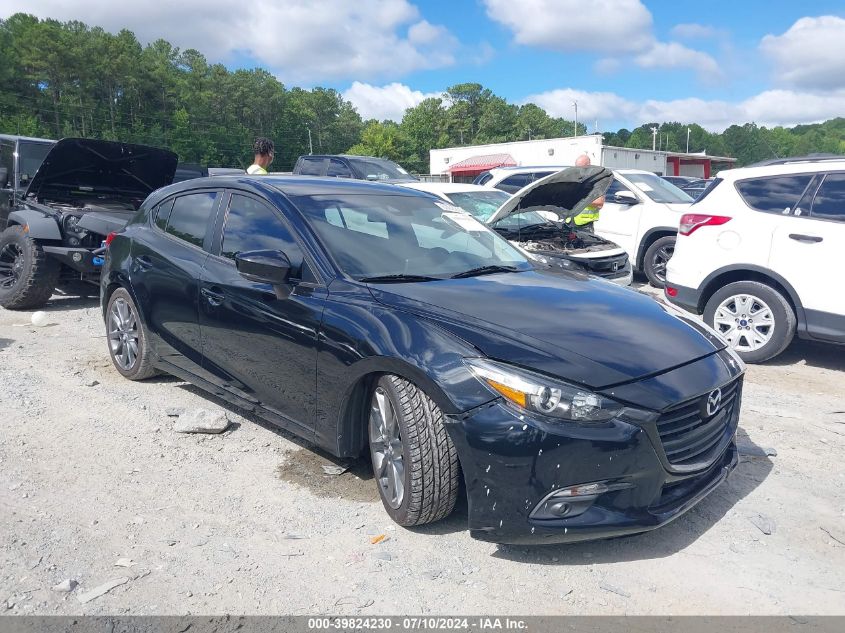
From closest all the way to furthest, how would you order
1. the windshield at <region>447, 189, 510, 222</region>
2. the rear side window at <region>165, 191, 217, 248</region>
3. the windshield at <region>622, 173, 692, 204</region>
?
1. the rear side window at <region>165, 191, 217, 248</region>
2. the windshield at <region>447, 189, 510, 222</region>
3. the windshield at <region>622, 173, 692, 204</region>

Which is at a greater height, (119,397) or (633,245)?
(633,245)

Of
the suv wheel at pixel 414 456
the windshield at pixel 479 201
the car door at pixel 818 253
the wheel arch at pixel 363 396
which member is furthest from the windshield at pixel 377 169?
the suv wheel at pixel 414 456

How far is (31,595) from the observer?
2.73m

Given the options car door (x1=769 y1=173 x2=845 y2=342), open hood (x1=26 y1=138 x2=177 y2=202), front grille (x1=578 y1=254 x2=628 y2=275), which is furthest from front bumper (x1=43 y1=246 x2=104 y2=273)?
car door (x1=769 y1=173 x2=845 y2=342)

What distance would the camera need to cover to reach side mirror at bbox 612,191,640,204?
10.4 m

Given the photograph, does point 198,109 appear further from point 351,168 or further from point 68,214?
point 68,214

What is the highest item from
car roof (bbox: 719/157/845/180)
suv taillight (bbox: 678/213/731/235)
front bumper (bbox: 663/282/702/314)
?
car roof (bbox: 719/157/845/180)

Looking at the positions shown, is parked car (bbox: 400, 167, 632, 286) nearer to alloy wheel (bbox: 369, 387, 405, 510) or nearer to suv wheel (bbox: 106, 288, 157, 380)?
suv wheel (bbox: 106, 288, 157, 380)

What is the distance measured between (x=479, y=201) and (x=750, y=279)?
153 inches

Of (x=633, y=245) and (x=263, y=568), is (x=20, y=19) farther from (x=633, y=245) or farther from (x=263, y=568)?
(x=263, y=568)

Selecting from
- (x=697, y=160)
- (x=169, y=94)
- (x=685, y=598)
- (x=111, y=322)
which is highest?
(x=169, y=94)

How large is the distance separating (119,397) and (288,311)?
7.34 feet

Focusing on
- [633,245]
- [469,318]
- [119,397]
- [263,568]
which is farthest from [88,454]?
[633,245]

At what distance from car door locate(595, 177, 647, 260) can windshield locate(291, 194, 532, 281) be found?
6.62 m
